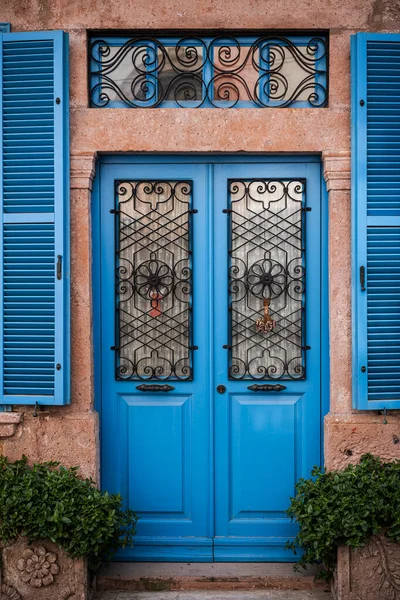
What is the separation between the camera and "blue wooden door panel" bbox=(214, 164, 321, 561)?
4.01 meters

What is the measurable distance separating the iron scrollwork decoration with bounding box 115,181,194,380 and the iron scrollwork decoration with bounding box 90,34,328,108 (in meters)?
0.58

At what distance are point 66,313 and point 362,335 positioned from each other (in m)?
1.84

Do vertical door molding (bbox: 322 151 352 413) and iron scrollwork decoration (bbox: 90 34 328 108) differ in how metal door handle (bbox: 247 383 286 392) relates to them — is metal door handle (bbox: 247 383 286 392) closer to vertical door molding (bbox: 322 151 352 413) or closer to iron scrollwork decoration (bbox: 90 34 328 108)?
vertical door molding (bbox: 322 151 352 413)

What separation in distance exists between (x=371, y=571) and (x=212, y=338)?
5.50 ft

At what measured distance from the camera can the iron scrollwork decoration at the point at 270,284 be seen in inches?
158

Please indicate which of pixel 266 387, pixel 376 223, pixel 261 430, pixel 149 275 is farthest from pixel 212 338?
pixel 376 223

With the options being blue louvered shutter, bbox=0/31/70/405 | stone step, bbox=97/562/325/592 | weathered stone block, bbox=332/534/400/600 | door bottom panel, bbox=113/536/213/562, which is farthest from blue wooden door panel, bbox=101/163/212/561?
weathered stone block, bbox=332/534/400/600

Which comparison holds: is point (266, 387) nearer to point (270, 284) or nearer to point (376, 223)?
point (270, 284)

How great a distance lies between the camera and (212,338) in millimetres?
4000

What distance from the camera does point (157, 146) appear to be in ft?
12.7

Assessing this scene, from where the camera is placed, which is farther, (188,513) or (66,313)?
(188,513)

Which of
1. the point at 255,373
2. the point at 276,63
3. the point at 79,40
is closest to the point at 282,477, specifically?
the point at 255,373

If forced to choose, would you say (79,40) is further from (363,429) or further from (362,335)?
(363,429)

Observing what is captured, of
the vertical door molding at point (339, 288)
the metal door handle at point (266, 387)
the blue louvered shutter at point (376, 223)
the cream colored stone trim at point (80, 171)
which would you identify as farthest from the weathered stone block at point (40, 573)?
the cream colored stone trim at point (80, 171)
